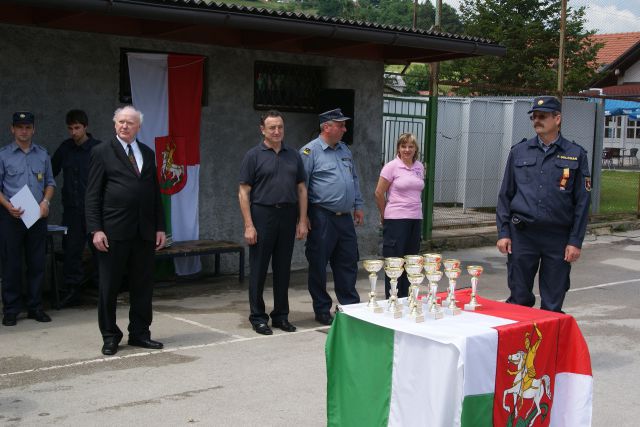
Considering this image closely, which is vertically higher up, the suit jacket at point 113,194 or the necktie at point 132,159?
the necktie at point 132,159

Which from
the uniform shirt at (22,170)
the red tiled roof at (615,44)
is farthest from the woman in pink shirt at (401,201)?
the red tiled roof at (615,44)

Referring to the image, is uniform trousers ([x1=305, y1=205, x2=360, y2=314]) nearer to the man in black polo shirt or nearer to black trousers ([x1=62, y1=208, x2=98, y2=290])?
the man in black polo shirt

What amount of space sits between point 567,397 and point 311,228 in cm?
387

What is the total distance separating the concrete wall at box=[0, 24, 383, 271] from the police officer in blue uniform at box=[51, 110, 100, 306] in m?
0.61

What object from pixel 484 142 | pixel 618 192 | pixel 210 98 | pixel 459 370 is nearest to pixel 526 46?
pixel 618 192

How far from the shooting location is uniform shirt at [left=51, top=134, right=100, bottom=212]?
873cm

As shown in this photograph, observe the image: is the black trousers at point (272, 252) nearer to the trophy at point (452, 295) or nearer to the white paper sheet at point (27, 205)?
the white paper sheet at point (27, 205)

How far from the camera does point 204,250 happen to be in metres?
10.0

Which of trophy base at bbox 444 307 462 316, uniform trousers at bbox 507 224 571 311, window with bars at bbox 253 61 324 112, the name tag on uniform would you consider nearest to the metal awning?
window with bars at bbox 253 61 324 112

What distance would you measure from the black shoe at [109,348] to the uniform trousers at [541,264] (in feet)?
10.5

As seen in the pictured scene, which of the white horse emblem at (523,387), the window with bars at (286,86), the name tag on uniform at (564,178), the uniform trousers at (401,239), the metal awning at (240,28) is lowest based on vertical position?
the white horse emblem at (523,387)

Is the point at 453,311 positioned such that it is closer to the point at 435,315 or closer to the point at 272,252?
the point at 435,315

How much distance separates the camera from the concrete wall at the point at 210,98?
9.11 meters

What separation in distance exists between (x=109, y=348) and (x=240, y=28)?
398 centimetres
